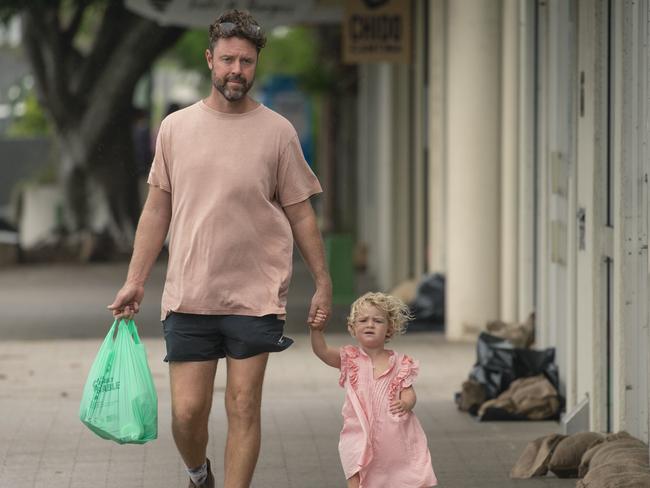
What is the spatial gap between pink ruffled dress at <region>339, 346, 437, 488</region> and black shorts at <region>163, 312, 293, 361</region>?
12.9 inches

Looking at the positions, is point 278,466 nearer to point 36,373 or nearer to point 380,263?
point 36,373

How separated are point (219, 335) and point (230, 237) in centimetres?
37

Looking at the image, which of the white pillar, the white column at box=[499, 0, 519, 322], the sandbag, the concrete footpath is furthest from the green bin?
the sandbag

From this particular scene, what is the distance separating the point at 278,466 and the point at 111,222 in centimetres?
1633

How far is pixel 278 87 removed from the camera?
111 ft

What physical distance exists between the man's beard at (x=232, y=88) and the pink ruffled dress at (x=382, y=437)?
3.41 ft

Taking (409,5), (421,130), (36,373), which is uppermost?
(409,5)

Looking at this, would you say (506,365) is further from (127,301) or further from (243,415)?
(127,301)

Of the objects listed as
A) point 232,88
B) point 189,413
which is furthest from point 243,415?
point 232,88

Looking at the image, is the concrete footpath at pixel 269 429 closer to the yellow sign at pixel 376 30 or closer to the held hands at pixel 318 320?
the held hands at pixel 318 320

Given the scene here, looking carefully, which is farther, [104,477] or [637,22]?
[104,477]

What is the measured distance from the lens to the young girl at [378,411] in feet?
19.2

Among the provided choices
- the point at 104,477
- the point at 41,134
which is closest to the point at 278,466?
the point at 104,477

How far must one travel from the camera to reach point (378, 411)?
5.91m
